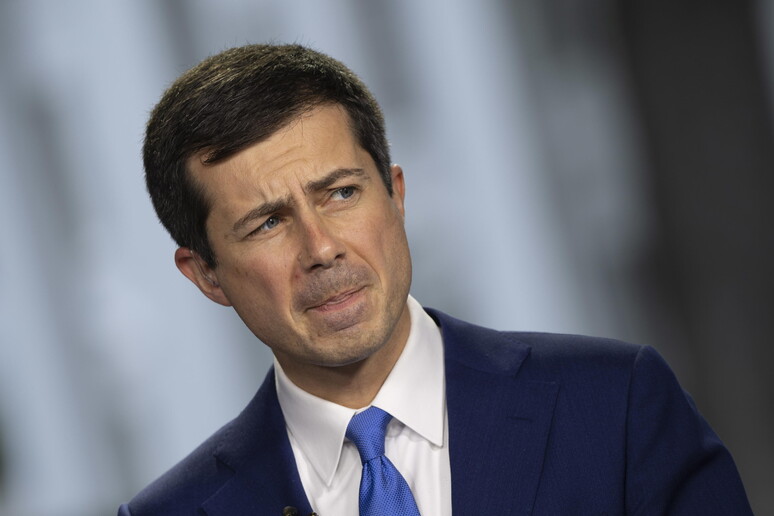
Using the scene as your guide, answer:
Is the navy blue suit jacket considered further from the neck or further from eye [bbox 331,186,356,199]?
eye [bbox 331,186,356,199]

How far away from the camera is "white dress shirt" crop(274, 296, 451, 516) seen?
7.54 feet

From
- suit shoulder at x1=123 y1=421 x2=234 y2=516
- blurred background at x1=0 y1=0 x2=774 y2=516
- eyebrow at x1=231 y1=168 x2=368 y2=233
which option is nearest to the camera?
eyebrow at x1=231 y1=168 x2=368 y2=233

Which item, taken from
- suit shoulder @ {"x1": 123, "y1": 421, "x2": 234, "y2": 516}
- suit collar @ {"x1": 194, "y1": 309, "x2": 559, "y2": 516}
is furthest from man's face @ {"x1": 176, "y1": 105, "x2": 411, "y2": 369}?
suit shoulder @ {"x1": 123, "y1": 421, "x2": 234, "y2": 516}

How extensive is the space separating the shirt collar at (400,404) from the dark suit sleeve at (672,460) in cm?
43

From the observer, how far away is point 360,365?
7.68ft

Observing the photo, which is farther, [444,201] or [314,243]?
[444,201]

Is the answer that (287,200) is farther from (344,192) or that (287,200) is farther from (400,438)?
(400,438)

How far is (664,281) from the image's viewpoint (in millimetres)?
4930

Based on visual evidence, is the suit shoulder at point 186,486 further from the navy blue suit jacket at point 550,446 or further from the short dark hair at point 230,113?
the short dark hair at point 230,113

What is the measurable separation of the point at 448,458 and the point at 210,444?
25.1 inches

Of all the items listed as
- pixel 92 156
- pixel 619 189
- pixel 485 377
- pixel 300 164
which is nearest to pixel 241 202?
pixel 300 164

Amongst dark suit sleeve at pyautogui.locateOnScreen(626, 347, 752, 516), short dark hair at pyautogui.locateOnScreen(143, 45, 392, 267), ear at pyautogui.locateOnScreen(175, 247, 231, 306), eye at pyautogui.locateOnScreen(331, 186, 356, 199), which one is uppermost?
short dark hair at pyautogui.locateOnScreen(143, 45, 392, 267)

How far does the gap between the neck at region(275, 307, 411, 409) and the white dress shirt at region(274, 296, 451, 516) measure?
0.02 m

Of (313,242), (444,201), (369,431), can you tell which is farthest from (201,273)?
(444,201)
